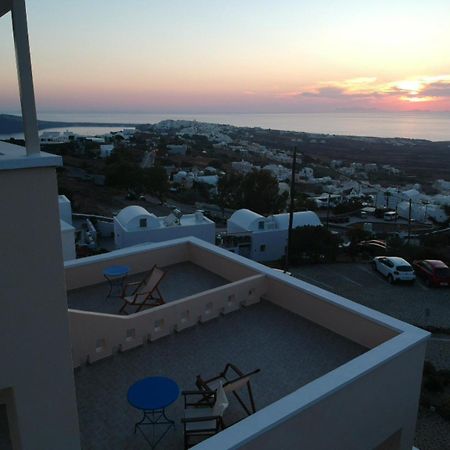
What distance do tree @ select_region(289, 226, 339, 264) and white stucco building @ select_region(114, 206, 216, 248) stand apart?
3921 mm

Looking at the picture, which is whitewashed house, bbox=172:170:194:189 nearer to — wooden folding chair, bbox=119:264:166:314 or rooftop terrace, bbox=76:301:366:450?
wooden folding chair, bbox=119:264:166:314

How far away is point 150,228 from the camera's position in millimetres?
18734

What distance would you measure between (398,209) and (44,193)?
4270 centimetres

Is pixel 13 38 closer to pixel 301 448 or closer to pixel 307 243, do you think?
pixel 301 448

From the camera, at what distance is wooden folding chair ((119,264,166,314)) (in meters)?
6.14

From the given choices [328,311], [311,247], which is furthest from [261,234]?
[328,311]

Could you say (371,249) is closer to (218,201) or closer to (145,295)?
(145,295)

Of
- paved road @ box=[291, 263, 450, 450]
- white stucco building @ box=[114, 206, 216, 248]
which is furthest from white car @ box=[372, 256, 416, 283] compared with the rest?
white stucco building @ box=[114, 206, 216, 248]

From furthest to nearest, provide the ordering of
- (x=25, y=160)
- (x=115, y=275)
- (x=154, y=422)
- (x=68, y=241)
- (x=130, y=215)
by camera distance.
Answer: (x=130, y=215) → (x=68, y=241) → (x=115, y=275) → (x=154, y=422) → (x=25, y=160)

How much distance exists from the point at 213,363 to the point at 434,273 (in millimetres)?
14558

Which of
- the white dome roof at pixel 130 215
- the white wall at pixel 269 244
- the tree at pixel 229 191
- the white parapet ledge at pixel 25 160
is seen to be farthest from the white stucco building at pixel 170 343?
the tree at pixel 229 191

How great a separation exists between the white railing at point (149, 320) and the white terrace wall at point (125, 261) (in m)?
2.00

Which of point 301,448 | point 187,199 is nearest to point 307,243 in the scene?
point 301,448

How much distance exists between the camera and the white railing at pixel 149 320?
487 centimetres
